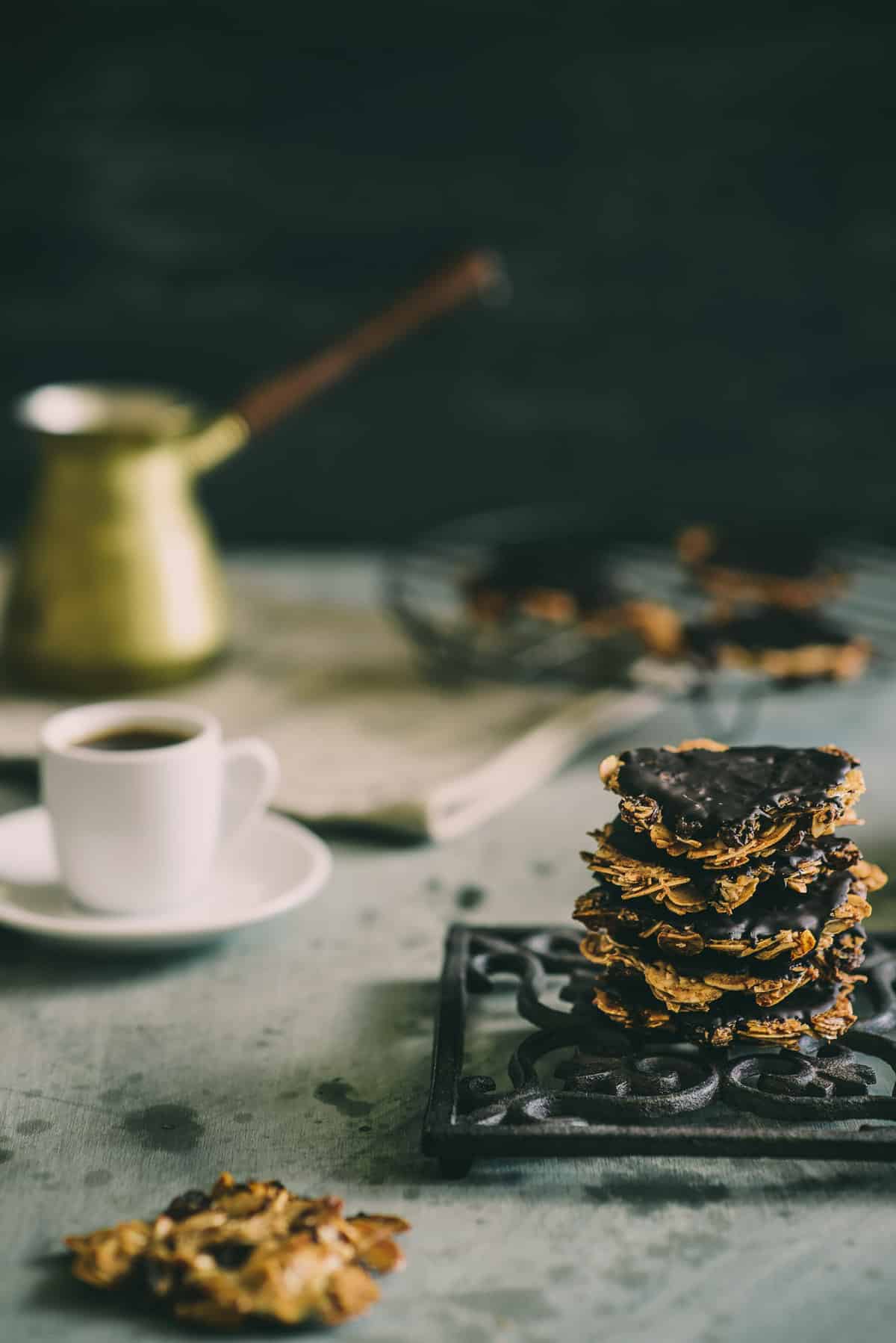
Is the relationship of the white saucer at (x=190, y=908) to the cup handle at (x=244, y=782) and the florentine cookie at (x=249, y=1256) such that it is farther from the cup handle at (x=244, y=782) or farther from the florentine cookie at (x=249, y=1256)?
the florentine cookie at (x=249, y=1256)

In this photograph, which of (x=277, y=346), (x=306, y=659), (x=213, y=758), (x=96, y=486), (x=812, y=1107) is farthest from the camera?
(x=277, y=346)

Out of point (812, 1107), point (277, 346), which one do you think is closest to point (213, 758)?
point (812, 1107)

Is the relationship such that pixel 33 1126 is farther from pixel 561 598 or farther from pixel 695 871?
pixel 561 598

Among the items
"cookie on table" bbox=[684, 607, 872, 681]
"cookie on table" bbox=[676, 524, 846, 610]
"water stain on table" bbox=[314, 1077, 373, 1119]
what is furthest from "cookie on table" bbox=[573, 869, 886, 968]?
"cookie on table" bbox=[676, 524, 846, 610]

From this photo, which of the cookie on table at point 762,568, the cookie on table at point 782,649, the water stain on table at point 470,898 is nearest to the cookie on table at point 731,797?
the water stain on table at point 470,898

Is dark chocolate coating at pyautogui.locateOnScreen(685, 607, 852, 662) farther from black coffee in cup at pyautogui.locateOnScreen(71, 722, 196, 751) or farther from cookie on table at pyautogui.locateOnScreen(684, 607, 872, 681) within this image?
black coffee in cup at pyautogui.locateOnScreen(71, 722, 196, 751)

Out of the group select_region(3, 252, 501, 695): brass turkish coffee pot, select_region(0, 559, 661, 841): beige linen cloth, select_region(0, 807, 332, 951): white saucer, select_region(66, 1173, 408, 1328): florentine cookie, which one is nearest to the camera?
select_region(66, 1173, 408, 1328): florentine cookie

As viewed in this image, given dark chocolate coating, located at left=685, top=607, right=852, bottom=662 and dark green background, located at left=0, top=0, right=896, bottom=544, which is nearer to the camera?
dark chocolate coating, located at left=685, top=607, right=852, bottom=662

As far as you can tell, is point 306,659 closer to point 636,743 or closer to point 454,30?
point 636,743
